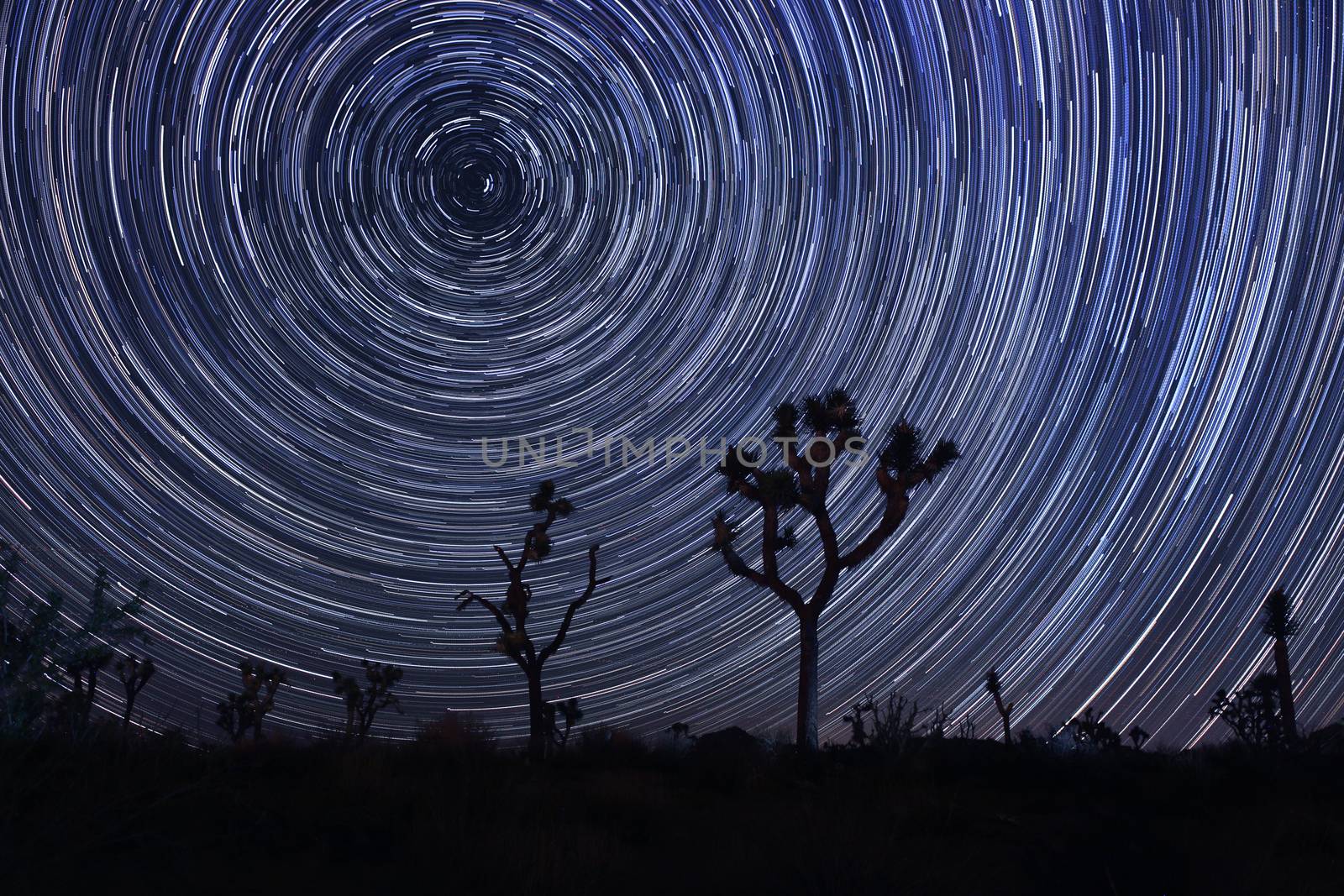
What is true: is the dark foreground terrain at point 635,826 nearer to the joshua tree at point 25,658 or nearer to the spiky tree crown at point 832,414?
the joshua tree at point 25,658

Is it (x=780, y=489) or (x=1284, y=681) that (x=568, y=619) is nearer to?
(x=780, y=489)

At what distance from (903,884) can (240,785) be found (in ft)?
19.2

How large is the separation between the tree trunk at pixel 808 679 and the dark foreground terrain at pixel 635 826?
17.9ft

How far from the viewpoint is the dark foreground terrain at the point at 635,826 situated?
19.0 ft

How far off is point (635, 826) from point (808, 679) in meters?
9.98

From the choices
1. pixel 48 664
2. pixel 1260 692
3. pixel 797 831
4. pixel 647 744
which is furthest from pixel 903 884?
pixel 1260 692

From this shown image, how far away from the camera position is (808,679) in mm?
17219

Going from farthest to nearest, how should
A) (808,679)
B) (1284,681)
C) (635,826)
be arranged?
(1284,681)
(808,679)
(635,826)

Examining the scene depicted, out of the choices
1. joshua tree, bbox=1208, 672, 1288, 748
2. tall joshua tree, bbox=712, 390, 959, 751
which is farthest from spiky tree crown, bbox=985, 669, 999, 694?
tall joshua tree, bbox=712, 390, 959, 751

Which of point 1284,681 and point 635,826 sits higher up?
point 1284,681

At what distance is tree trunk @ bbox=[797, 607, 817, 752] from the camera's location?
53.8ft

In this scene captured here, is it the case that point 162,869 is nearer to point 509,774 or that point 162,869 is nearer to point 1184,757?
point 509,774

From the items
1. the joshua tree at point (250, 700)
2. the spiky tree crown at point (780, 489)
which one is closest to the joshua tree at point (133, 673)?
the joshua tree at point (250, 700)

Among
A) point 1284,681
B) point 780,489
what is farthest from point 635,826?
point 1284,681
